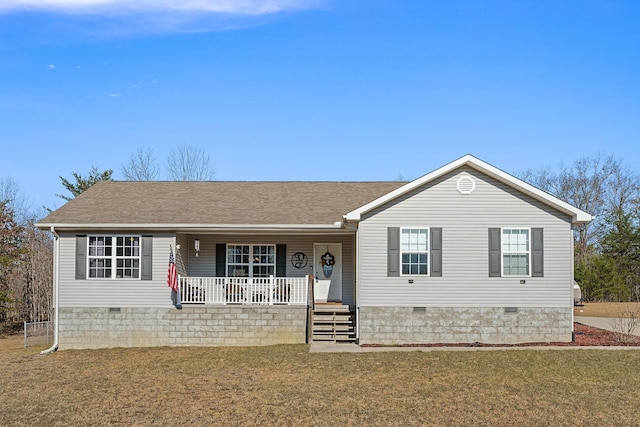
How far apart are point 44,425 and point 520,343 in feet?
37.6

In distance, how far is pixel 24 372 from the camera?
1371cm

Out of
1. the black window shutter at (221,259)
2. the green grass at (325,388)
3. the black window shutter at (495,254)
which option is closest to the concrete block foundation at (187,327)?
the green grass at (325,388)

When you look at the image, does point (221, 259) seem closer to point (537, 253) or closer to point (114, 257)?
point (114, 257)

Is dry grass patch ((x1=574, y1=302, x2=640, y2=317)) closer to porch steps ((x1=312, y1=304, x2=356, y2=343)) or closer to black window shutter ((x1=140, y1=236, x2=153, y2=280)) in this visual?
porch steps ((x1=312, y1=304, x2=356, y2=343))

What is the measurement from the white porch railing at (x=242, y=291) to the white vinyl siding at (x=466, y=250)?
222 cm

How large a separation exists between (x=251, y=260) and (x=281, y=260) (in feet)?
3.02

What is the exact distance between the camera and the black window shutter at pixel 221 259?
746 inches

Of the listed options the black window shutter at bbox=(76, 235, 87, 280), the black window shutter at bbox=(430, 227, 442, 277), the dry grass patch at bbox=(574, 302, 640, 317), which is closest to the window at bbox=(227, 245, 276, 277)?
the black window shutter at bbox=(76, 235, 87, 280)

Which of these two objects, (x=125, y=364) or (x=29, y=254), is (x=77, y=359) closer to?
(x=125, y=364)

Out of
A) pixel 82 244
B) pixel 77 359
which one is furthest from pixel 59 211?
pixel 77 359

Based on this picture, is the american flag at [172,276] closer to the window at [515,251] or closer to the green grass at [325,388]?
the green grass at [325,388]

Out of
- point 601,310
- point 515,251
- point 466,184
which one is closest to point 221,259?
point 466,184

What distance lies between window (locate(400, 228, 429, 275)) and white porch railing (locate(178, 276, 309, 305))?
9.48 feet

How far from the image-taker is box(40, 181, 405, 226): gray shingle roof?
17.4 metres
